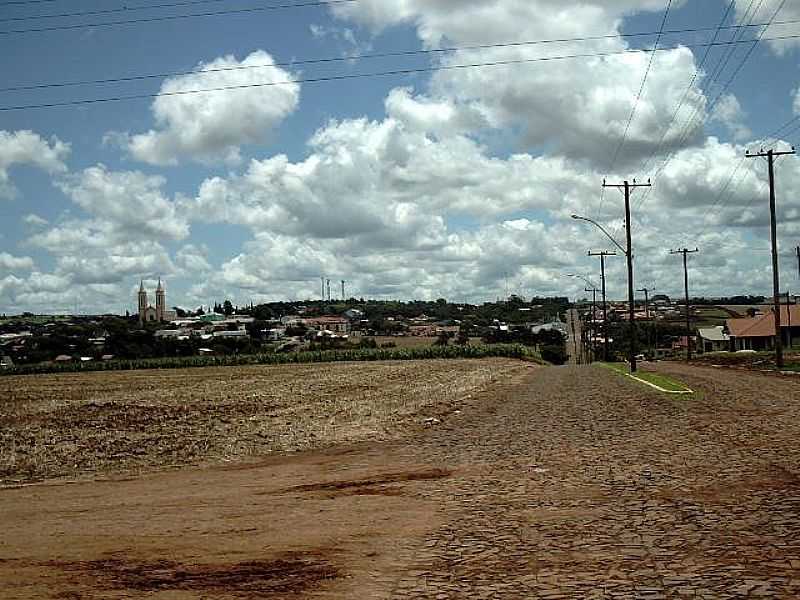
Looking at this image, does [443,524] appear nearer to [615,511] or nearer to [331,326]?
[615,511]

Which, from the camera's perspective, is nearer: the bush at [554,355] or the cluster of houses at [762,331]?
the cluster of houses at [762,331]

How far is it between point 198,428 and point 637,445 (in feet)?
41.2

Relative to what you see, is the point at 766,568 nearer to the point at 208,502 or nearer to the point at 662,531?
the point at 662,531

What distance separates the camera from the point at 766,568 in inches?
336

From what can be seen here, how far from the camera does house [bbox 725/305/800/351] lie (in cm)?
10025

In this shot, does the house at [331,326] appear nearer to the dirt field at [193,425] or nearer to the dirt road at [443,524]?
the dirt field at [193,425]

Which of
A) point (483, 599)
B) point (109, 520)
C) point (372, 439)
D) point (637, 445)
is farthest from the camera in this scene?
point (372, 439)

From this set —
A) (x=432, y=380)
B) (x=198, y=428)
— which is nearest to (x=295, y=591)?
(x=198, y=428)

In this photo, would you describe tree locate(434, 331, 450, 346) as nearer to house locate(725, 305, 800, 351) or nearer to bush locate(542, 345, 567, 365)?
bush locate(542, 345, 567, 365)

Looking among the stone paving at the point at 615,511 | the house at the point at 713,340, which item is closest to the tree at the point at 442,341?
the house at the point at 713,340

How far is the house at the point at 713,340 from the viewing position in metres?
130

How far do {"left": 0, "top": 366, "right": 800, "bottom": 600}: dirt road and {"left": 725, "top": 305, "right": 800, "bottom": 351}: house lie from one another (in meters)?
86.7

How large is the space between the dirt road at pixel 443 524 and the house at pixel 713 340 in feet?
379

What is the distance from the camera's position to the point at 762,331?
10562 centimetres
